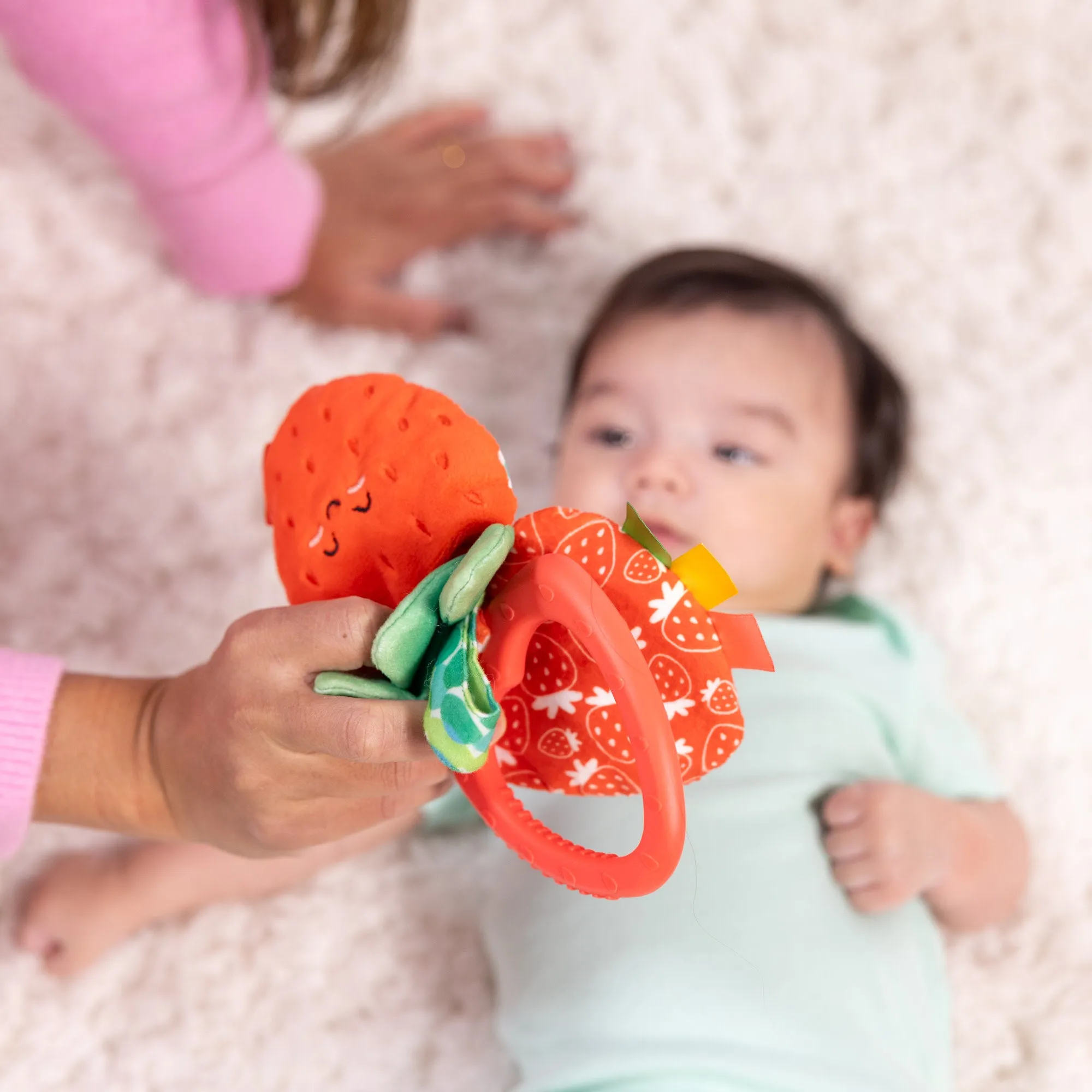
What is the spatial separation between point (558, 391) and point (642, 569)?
0.61m

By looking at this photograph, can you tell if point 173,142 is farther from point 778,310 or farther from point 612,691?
point 612,691

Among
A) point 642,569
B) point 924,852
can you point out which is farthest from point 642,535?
point 924,852

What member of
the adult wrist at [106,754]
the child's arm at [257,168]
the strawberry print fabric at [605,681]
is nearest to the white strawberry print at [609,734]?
the strawberry print fabric at [605,681]

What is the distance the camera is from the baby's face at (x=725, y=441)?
83cm

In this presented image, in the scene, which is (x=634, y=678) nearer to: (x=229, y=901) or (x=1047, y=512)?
(x=229, y=901)

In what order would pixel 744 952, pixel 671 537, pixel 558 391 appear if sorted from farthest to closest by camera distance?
pixel 558 391, pixel 671 537, pixel 744 952

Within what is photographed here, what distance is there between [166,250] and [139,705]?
22.1 inches

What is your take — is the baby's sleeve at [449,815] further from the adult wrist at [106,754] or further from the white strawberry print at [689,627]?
the white strawberry print at [689,627]

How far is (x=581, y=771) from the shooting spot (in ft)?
1.86

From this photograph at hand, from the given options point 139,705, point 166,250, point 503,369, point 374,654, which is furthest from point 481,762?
point 166,250

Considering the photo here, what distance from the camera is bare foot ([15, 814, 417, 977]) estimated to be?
84cm

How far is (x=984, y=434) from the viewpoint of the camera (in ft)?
3.45

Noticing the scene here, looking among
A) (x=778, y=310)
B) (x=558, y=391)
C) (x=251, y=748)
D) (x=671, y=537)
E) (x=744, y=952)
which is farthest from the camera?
(x=558, y=391)

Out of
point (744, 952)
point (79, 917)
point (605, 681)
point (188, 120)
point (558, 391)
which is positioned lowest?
point (79, 917)
